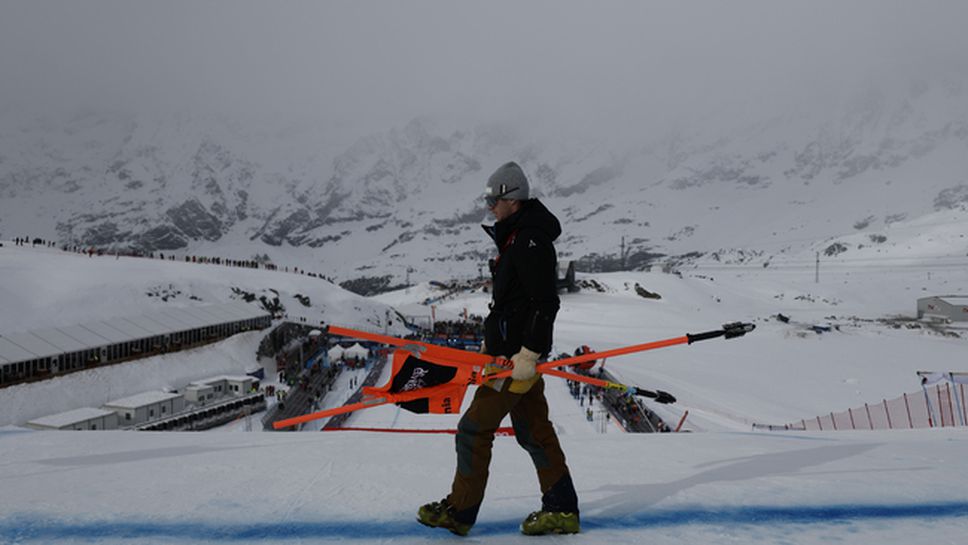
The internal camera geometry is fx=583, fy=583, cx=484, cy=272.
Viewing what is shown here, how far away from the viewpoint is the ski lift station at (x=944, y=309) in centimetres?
4978

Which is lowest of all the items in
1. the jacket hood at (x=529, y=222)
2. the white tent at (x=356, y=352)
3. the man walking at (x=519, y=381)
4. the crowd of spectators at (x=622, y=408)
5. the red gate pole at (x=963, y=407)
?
the crowd of spectators at (x=622, y=408)

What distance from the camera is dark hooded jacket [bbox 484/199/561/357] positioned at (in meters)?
3.10

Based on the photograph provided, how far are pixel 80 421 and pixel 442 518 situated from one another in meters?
17.7

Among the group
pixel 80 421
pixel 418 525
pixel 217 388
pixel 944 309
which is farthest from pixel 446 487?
Result: pixel 944 309

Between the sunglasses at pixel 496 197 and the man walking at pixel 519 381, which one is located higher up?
the sunglasses at pixel 496 197

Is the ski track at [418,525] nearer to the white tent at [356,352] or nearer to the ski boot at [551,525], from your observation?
the ski boot at [551,525]

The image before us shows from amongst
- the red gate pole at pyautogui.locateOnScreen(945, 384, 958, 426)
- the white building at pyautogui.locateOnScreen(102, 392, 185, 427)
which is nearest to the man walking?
the red gate pole at pyautogui.locateOnScreen(945, 384, 958, 426)

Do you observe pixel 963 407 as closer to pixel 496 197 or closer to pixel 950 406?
pixel 950 406

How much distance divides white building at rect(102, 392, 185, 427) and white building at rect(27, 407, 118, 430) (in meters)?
0.32

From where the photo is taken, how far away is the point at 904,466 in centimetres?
472

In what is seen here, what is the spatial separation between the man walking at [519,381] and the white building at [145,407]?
62.0 feet

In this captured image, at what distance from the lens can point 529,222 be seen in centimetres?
323

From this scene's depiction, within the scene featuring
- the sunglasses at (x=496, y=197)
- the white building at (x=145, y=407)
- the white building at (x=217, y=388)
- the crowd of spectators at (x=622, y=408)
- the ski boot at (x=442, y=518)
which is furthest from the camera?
the white building at (x=217, y=388)

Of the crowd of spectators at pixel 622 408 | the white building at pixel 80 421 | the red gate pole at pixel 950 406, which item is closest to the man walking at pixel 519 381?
the red gate pole at pixel 950 406
